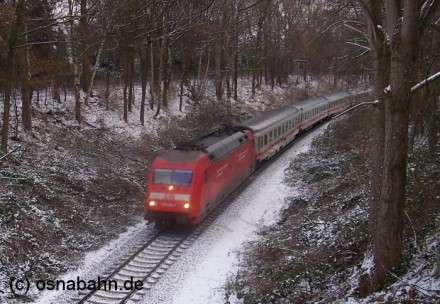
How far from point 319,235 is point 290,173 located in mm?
9533

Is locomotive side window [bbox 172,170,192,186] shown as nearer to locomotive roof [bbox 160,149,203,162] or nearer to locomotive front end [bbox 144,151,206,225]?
locomotive front end [bbox 144,151,206,225]

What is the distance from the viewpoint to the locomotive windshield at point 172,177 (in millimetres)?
14281

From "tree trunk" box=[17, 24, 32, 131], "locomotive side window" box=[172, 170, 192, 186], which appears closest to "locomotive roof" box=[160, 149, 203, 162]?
"locomotive side window" box=[172, 170, 192, 186]

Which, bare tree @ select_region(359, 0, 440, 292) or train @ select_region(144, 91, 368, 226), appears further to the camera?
train @ select_region(144, 91, 368, 226)

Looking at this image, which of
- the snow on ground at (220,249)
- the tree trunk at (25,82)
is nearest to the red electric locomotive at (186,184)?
the snow on ground at (220,249)

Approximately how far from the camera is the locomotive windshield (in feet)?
46.9

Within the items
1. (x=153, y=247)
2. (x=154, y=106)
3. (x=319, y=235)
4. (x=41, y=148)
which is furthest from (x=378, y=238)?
(x=154, y=106)

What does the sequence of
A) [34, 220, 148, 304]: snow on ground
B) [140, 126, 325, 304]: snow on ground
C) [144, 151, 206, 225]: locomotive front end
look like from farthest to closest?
[144, 151, 206, 225]: locomotive front end
[140, 126, 325, 304]: snow on ground
[34, 220, 148, 304]: snow on ground

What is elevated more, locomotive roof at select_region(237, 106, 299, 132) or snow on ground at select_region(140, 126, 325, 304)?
locomotive roof at select_region(237, 106, 299, 132)

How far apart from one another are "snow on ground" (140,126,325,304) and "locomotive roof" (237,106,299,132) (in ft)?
8.58

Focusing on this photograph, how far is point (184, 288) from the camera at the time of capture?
1115 cm

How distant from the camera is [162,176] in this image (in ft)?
48.0

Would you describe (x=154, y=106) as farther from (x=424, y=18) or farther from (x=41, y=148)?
(x=424, y=18)

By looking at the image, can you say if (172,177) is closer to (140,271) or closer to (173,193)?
(173,193)
